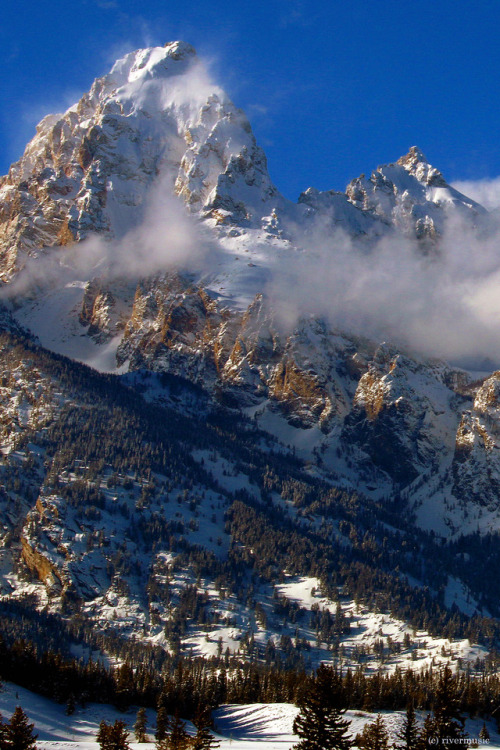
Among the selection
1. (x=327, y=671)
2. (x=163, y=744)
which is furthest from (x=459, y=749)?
(x=163, y=744)

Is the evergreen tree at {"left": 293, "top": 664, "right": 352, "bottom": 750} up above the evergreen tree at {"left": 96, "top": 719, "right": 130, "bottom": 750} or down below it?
above

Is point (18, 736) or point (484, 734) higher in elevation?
point (484, 734)

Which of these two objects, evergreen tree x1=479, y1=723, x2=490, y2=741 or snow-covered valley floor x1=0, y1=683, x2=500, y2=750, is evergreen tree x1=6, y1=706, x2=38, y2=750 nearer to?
snow-covered valley floor x1=0, y1=683, x2=500, y2=750

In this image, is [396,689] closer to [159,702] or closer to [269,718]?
[269,718]

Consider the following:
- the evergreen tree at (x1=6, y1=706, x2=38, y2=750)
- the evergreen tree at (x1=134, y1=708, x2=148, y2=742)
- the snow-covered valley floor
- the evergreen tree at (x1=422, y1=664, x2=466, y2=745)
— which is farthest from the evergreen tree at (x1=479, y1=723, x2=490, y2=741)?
the evergreen tree at (x1=6, y1=706, x2=38, y2=750)

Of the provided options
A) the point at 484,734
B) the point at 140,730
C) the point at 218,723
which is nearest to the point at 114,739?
the point at 140,730

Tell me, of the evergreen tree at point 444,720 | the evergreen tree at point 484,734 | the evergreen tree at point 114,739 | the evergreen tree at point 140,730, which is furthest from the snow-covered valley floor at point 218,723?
the evergreen tree at point 444,720

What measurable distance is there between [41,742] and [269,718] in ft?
168

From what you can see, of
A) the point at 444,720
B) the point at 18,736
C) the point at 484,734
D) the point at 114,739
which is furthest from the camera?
the point at 484,734

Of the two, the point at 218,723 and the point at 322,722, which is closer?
the point at 322,722

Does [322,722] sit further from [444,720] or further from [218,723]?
[218,723]

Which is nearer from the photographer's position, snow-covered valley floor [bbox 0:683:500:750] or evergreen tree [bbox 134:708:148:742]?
snow-covered valley floor [bbox 0:683:500:750]

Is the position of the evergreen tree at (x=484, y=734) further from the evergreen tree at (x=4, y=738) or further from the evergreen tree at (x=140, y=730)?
the evergreen tree at (x=4, y=738)

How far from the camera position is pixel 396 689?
641 ft
